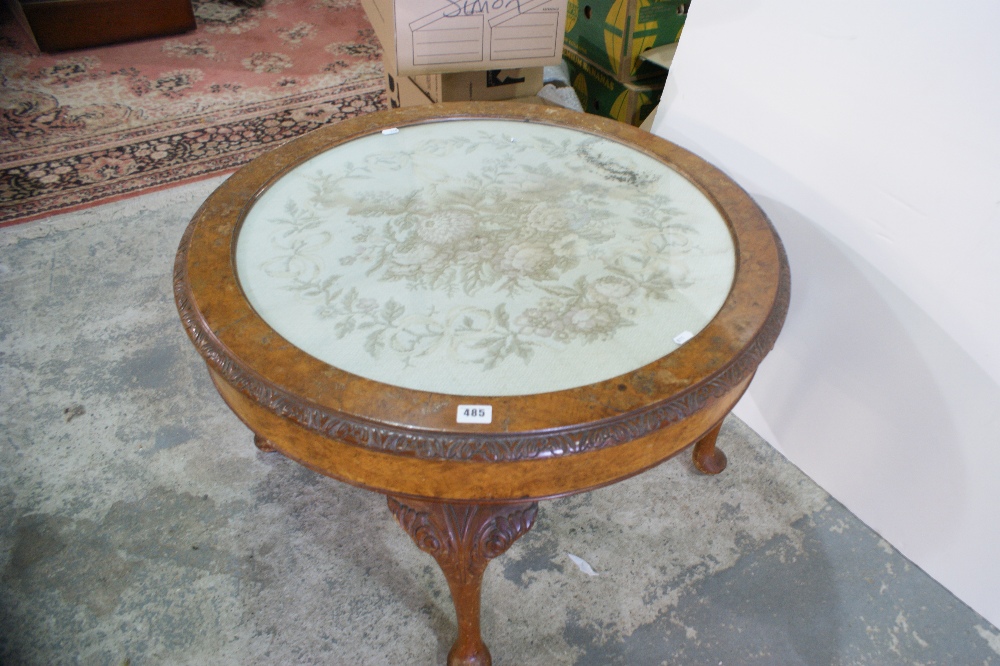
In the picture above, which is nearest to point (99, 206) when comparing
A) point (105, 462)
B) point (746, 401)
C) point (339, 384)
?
point (105, 462)

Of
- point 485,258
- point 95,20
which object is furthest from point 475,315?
point 95,20

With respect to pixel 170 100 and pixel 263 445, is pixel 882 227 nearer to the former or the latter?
pixel 263 445

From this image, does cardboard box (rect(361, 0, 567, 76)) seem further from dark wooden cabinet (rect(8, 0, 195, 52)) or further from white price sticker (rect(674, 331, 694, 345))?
dark wooden cabinet (rect(8, 0, 195, 52))

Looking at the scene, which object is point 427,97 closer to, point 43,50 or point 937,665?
point 937,665

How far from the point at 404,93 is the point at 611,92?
2.23 ft

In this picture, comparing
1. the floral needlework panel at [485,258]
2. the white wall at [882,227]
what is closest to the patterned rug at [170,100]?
the floral needlework panel at [485,258]

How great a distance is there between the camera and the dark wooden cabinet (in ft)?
10.2

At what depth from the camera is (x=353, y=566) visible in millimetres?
1277

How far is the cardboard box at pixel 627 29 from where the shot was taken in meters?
2.01

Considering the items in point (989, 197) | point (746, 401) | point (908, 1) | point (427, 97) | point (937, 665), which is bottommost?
point (937, 665)

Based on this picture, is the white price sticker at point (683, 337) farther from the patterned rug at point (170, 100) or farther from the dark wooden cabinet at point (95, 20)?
the dark wooden cabinet at point (95, 20)

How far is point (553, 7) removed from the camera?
5.33 ft

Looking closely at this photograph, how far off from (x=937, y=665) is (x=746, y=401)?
23.6 inches

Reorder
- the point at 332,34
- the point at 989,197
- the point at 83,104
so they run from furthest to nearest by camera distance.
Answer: the point at 332,34 < the point at 83,104 < the point at 989,197
